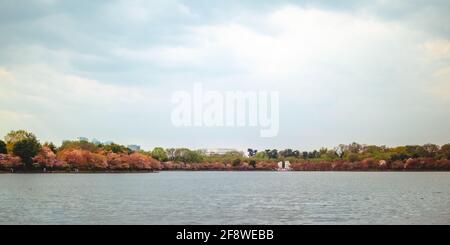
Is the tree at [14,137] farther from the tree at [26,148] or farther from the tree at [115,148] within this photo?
the tree at [115,148]

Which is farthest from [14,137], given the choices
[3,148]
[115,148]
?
[115,148]

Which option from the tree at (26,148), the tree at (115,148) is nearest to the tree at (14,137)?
the tree at (26,148)

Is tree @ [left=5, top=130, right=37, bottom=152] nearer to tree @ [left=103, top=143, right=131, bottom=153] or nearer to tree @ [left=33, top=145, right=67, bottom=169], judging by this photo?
tree @ [left=33, top=145, right=67, bottom=169]

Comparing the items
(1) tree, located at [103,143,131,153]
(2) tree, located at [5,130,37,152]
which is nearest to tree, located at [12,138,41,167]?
(2) tree, located at [5,130,37,152]

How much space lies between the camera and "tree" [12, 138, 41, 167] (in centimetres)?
A: 6209

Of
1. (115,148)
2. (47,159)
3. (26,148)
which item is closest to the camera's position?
(26,148)

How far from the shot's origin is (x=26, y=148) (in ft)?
206

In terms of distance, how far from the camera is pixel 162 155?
290 ft

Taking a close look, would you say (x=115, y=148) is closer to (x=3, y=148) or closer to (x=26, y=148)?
(x=26, y=148)

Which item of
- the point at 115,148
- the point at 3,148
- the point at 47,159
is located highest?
the point at 115,148
